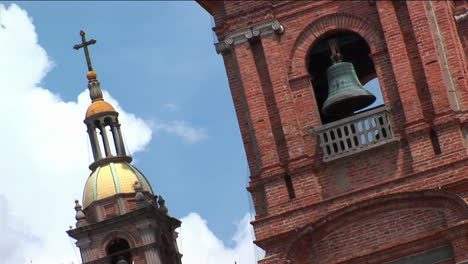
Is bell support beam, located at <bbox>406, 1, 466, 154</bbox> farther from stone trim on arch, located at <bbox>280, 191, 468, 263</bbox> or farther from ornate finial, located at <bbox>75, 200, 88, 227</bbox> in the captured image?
ornate finial, located at <bbox>75, 200, 88, 227</bbox>

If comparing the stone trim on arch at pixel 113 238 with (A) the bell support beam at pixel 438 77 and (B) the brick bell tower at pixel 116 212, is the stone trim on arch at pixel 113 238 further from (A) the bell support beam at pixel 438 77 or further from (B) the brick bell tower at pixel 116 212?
(A) the bell support beam at pixel 438 77

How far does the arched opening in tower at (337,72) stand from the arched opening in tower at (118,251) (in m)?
13.2

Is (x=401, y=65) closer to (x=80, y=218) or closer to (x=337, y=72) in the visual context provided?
(x=337, y=72)

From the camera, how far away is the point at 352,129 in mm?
36438

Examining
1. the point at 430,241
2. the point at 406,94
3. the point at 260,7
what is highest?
the point at 260,7

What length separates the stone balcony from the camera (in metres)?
36.1

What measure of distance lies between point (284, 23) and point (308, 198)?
3613 millimetres

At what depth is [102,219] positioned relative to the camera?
51.1m

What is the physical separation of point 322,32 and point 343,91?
4.31 ft

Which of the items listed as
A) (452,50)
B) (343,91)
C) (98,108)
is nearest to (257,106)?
(343,91)

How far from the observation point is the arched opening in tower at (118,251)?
50.4 metres

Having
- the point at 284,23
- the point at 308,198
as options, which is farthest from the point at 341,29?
the point at 308,198

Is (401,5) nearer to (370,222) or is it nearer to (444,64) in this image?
(444,64)

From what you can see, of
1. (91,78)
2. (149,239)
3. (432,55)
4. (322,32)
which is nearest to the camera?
(432,55)
